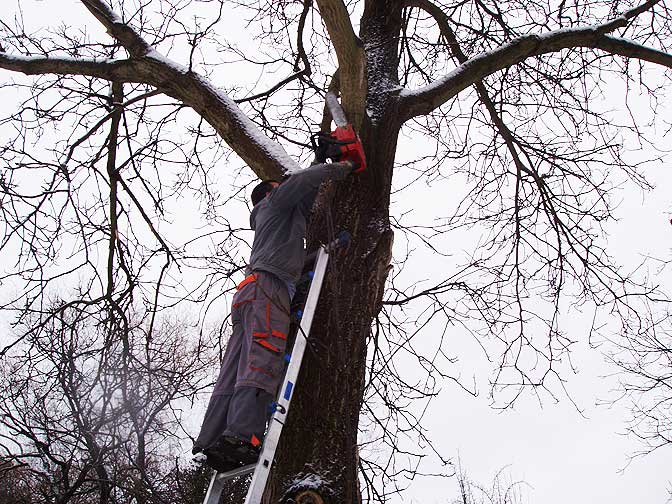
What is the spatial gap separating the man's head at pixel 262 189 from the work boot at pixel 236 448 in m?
1.54

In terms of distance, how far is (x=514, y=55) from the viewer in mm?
3668

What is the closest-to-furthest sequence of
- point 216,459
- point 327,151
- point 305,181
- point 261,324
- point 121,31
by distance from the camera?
point 216,459, point 261,324, point 305,181, point 327,151, point 121,31

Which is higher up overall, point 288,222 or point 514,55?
point 514,55

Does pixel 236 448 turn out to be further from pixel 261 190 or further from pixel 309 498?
pixel 261 190

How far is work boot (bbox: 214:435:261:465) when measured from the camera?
8.24ft

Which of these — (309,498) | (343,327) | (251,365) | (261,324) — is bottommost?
(309,498)

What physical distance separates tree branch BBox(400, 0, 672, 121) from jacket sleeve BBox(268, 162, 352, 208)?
77cm

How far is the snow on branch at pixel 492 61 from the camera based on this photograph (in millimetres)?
3578

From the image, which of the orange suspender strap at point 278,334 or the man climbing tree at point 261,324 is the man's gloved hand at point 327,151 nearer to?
the man climbing tree at point 261,324

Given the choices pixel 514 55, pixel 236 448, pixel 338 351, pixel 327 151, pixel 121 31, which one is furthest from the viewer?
pixel 514 55

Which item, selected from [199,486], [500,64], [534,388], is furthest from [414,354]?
[199,486]

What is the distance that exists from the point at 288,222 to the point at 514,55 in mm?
1852

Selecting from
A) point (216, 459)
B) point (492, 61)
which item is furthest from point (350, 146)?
point (216, 459)

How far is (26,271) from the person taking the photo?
4348mm
